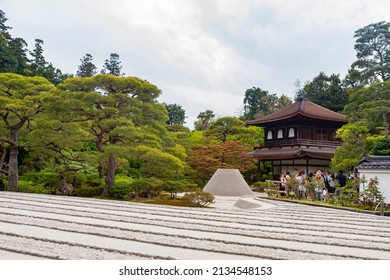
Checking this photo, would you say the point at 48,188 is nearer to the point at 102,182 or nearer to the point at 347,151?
the point at 102,182

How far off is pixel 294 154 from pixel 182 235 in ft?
60.0

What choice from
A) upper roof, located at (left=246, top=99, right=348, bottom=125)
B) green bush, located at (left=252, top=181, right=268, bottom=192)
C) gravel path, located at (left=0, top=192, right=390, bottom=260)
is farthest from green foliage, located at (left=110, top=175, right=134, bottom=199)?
upper roof, located at (left=246, top=99, right=348, bottom=125)

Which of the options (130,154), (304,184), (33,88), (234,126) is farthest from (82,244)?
(234,126)

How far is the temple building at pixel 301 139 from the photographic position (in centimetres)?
2444

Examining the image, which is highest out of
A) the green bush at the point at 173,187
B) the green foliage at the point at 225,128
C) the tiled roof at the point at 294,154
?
the green foliage at the point at 225,128

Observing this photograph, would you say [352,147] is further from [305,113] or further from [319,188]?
[305,113]

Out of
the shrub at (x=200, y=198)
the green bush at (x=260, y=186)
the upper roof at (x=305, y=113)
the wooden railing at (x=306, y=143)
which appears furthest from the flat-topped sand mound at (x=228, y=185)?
the upper roof at (x=305, y=113)

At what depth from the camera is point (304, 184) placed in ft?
47.1

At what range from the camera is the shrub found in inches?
458

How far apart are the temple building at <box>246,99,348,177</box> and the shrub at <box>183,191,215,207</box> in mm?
13014

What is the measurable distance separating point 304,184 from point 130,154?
6.78 m

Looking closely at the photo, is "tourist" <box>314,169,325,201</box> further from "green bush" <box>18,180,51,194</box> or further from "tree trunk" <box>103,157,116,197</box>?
"green bush" <box>18,180,51,194</box>

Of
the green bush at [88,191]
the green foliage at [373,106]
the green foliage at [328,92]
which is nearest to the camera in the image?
the green bush at [88,191]

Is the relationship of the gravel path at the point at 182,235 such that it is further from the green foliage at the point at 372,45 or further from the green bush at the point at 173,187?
the green foliage at the point at 372,45
